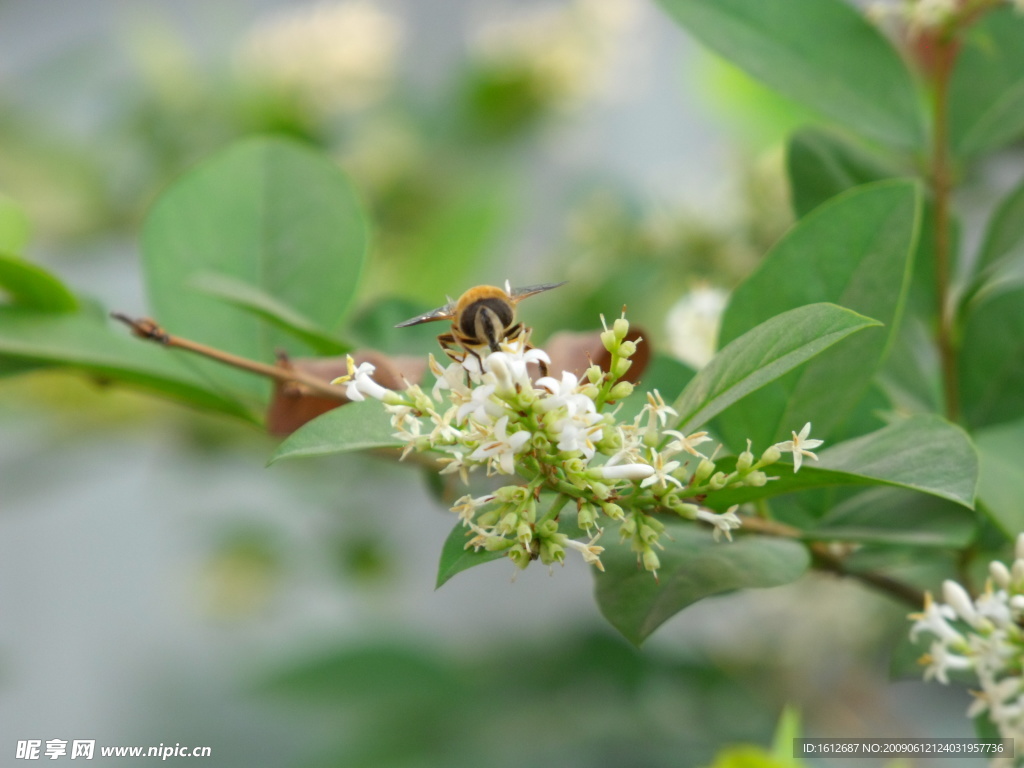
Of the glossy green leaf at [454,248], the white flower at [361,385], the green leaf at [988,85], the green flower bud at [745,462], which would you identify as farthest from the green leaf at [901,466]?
the glossy green leaf at [454,248]

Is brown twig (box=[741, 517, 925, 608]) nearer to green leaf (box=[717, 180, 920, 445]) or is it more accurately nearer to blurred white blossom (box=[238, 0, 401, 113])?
green leaf (box=[717, 180, 920, 445])

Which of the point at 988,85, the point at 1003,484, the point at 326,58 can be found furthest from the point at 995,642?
the point at 326,58

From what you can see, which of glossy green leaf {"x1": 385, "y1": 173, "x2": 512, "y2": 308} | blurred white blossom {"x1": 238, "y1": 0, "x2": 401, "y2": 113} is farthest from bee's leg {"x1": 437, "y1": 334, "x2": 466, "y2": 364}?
blurred white blossom {"x1": 238, "y1": 0, "x2": 401, "y2": 113}

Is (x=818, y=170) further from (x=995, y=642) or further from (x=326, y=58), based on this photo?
(x=326, y=58)

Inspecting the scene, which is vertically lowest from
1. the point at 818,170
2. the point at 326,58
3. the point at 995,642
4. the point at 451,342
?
the point at 995,642

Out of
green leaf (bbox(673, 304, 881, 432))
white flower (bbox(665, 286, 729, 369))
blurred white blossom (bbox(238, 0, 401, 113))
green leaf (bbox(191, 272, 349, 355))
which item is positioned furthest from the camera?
blurred white blossom (bbox(238, 0, 401, 113))
